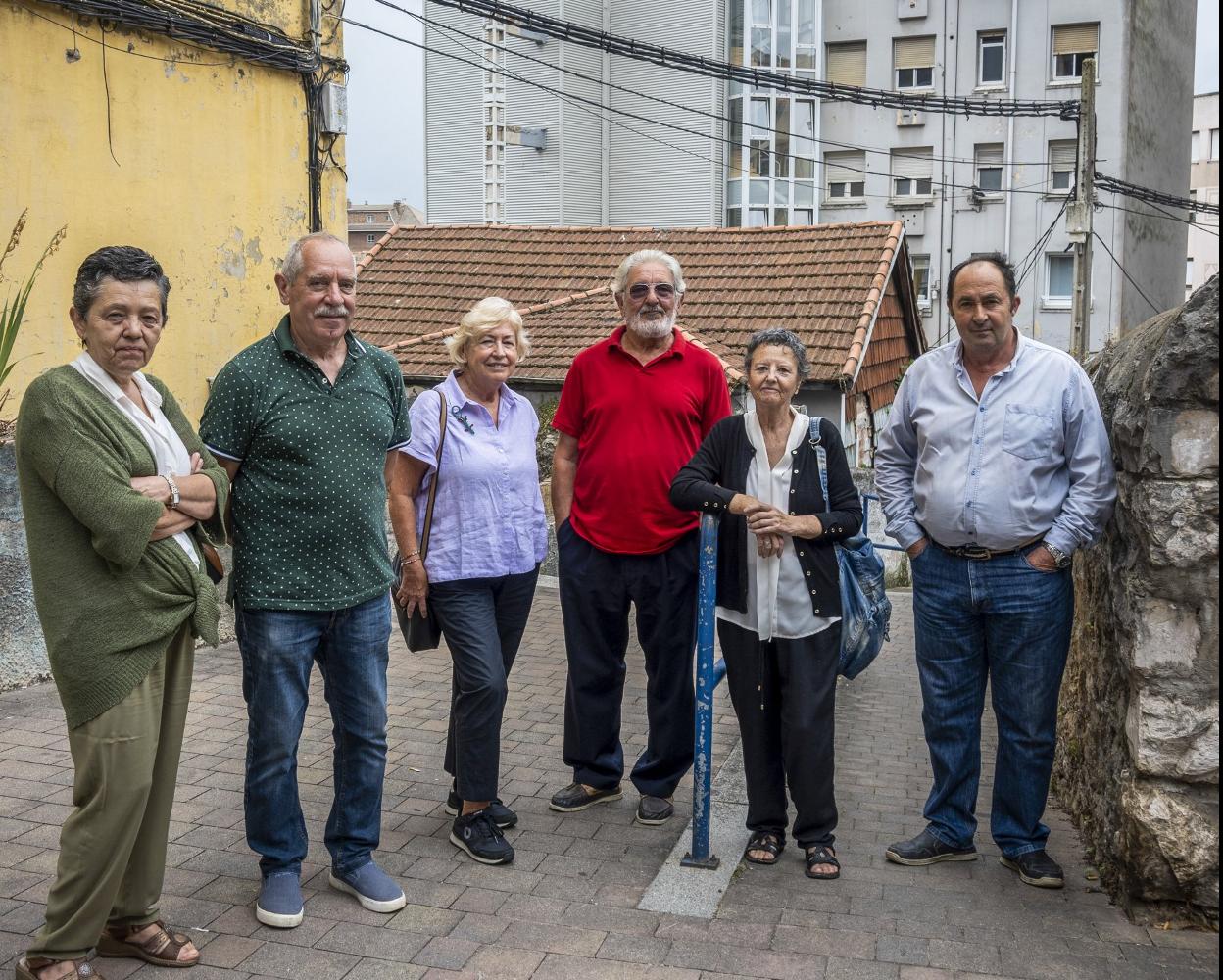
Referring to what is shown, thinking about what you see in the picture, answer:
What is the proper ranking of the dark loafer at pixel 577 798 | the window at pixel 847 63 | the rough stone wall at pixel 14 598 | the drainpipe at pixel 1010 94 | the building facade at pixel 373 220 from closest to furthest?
the dark loafer at pixel 577 798 < the rough stone wall at pixel 14 598 < the drainpipe at pixel 1010 94 < the window at pixel 847 63 < the building facade at pixel 373 220

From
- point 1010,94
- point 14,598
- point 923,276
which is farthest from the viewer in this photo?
point 923,276

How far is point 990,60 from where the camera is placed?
119 ft

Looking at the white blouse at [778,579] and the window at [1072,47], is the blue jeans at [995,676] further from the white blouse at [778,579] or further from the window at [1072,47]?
the window at [1072,47]

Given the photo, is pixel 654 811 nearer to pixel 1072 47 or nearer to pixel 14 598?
pixel 14 598

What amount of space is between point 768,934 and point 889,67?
3634 centimetres

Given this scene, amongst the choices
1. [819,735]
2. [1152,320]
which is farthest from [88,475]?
[1152,320]

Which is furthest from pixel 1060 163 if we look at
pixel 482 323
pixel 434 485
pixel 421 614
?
pixel 421 614

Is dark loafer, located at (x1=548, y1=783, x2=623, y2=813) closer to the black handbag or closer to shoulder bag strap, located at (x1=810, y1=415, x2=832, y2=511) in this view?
the black handbag

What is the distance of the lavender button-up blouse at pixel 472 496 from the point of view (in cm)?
461

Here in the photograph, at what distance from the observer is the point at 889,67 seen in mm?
36969

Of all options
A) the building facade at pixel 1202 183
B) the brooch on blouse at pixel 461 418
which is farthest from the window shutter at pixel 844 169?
the brooch on blouse at pixel 461 418

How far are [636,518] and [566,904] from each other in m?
1.42

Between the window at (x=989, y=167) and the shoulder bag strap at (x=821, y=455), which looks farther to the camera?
the window at (x=989, y=167)

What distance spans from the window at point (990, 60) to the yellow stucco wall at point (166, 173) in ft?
102
